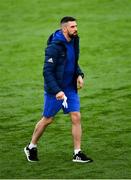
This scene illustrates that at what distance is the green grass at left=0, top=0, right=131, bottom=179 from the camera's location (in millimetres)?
8008

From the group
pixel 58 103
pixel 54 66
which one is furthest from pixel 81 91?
pixel 54 66

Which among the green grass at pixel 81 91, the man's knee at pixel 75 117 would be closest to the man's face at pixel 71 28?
the man's knee at pixel 75 117

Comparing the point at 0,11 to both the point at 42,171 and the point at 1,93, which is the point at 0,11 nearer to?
the point at 1,93

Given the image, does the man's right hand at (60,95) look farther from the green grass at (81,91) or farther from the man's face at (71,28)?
the green grass at (81,91)

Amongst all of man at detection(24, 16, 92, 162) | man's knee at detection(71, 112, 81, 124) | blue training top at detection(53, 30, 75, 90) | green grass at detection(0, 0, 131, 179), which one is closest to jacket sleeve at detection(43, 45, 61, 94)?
man at detection(24, 16, 92, 162)

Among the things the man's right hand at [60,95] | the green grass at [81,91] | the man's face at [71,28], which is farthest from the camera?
the green grass at [81,91]

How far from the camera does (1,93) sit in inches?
473

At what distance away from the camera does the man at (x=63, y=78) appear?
25.7 feet

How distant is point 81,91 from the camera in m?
12.1

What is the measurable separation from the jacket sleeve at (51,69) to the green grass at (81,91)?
3.10 feet

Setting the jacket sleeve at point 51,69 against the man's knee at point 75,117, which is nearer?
the jacket sleeve at point 51,69

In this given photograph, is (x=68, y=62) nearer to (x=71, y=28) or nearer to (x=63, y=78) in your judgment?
(x=63, y=78)

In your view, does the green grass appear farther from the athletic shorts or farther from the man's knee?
the athletic shorts

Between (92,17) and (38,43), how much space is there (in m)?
2.23
